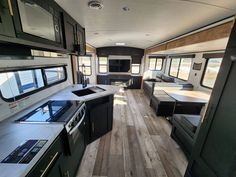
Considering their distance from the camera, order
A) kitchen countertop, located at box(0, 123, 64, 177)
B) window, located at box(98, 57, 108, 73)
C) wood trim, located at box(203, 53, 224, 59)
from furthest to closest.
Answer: window, located at box(98, 57, 108, 73)
wood trim, located at box(203, 53, 224, 59)
kitchen countertop, located at box(0, 123, 64, 177)

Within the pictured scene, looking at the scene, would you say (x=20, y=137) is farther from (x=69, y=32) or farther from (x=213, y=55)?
(x=213, y=55)

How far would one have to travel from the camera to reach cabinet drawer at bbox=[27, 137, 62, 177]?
2.45 ft

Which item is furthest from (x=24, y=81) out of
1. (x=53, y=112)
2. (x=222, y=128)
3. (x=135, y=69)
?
(x=135, y=69)

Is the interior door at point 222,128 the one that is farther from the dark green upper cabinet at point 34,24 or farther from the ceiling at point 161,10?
the dark green upper cabinet at point 34,24

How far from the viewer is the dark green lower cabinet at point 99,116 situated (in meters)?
2.00

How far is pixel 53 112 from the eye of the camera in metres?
1.39

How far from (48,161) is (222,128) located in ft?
4.95

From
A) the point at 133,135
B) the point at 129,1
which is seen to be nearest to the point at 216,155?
the point at 133,135

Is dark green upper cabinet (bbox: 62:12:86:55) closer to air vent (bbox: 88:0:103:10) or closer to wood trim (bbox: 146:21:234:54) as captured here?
air vent (bbox: 88:0:103:10)

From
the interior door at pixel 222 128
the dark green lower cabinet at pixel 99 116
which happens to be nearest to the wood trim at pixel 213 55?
the interior door at pixel 222 128

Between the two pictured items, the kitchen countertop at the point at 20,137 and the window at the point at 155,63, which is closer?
the kitchen countertop at the point at 20,137

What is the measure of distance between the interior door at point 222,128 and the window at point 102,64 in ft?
19.7

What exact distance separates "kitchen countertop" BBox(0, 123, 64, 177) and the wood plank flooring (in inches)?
42.3

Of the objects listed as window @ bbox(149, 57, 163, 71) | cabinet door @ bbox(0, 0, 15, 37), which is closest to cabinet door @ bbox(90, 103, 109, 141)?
cabinet door @ bbox(0, 0, 15, 37)
